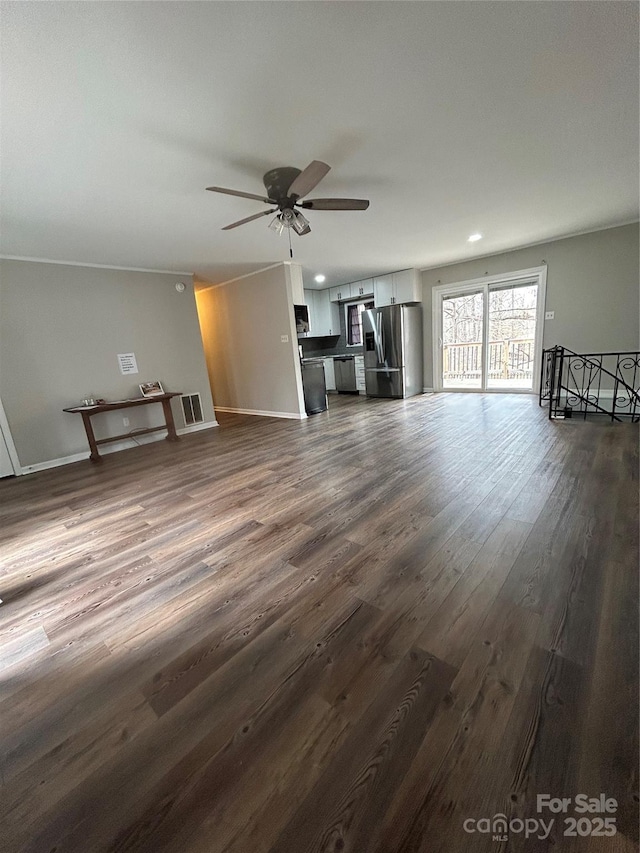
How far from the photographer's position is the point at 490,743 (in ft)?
3.11

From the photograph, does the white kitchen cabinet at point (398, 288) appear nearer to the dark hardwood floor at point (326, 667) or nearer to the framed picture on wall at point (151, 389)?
the framed picture on wall at point (151, 389)

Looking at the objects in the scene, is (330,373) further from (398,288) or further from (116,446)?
(116,446)

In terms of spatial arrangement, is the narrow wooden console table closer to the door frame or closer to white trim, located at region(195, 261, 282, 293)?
→ white trim, located at region(195, 261, 282, 293)

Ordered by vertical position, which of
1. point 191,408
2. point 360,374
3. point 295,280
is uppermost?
point 295,280

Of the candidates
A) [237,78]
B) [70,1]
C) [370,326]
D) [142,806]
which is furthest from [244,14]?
[370,326]

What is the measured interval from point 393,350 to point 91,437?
5.24 meters

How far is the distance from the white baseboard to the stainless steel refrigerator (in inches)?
135

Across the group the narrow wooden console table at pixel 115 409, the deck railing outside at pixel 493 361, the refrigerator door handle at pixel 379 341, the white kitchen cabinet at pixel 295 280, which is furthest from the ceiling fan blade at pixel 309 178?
the deck railing outside at pixel 493 361

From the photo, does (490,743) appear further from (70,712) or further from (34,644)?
(34,644)

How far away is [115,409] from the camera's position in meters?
4.49

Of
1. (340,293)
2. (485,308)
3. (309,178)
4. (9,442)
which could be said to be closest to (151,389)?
(9,442)

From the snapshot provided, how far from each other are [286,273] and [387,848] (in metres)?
5.67

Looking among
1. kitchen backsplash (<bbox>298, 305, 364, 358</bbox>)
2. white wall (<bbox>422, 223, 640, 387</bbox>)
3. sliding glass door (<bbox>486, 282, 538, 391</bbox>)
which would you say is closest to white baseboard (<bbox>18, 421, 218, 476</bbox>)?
kitchen backsplash (<bbox>298, 305, 364, 358</bbox>)

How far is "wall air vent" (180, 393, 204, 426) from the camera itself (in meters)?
5.51
